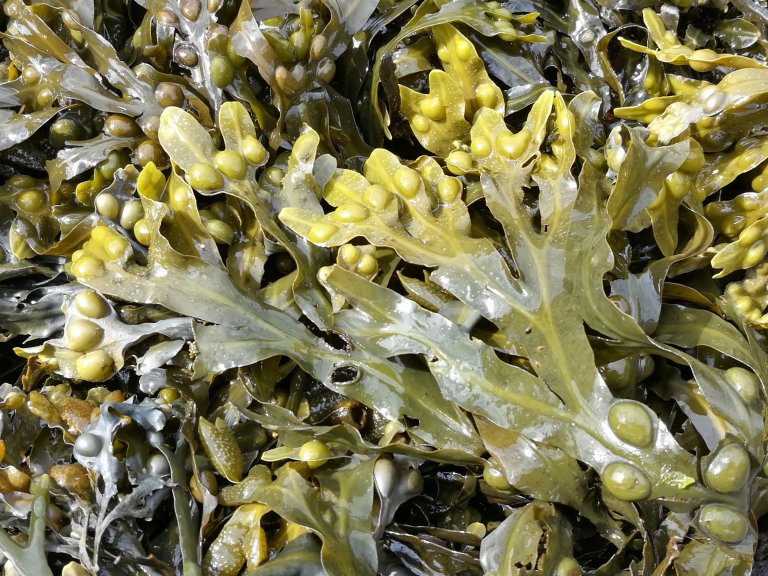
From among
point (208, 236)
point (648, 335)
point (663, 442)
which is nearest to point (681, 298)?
point (648, 335)

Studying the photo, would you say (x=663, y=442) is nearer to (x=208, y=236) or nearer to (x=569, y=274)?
(x=569, y=274)

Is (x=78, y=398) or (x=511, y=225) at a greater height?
(x=511, y=225)

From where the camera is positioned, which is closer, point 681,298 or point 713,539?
point 713,539

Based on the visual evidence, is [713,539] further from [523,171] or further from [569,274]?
[523,171]

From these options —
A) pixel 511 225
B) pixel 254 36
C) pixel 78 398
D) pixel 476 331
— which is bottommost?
pixel 78 398

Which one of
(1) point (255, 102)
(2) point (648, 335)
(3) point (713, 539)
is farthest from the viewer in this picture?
(1) point (255, 102)

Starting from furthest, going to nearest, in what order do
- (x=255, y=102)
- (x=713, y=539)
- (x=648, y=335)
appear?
(x=255, y=102)
(x=648, y=335)
(x=713, y=539)
